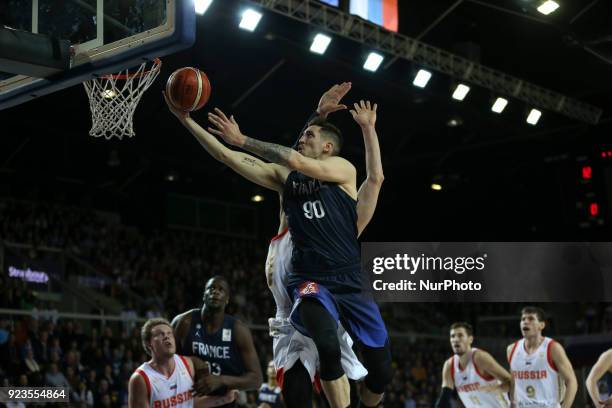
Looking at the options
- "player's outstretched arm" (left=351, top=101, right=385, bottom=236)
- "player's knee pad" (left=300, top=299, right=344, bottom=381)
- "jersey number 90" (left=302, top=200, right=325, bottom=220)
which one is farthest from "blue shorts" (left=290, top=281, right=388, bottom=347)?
"player's outstretched arm" (left=351, top=101, right=385, bottom=236)

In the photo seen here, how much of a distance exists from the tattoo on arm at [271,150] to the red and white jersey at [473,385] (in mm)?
5134

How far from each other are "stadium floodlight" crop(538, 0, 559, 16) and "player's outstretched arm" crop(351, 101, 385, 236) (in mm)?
9454

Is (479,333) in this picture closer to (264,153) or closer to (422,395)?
(422,395)

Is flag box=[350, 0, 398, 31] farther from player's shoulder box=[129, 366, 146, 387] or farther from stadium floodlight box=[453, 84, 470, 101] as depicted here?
player's shoulder box=[129, 366, 146, 387]

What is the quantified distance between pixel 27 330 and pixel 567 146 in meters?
12.1

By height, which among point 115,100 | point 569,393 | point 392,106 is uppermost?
point 392,106

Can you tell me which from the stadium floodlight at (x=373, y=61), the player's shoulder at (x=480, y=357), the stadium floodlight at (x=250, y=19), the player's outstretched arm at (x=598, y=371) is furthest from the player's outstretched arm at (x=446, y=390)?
the stadium floodlight at (x=373, y=61)

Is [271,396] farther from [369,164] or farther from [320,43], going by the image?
[369,164]

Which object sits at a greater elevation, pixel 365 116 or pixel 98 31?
pixel 98 31

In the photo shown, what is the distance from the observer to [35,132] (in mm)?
19938

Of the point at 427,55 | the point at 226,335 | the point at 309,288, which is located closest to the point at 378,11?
the point at 427,55

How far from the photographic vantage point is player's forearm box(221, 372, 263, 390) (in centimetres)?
629

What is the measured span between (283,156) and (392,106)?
13577 millimetres

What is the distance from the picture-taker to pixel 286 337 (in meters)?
5.94
